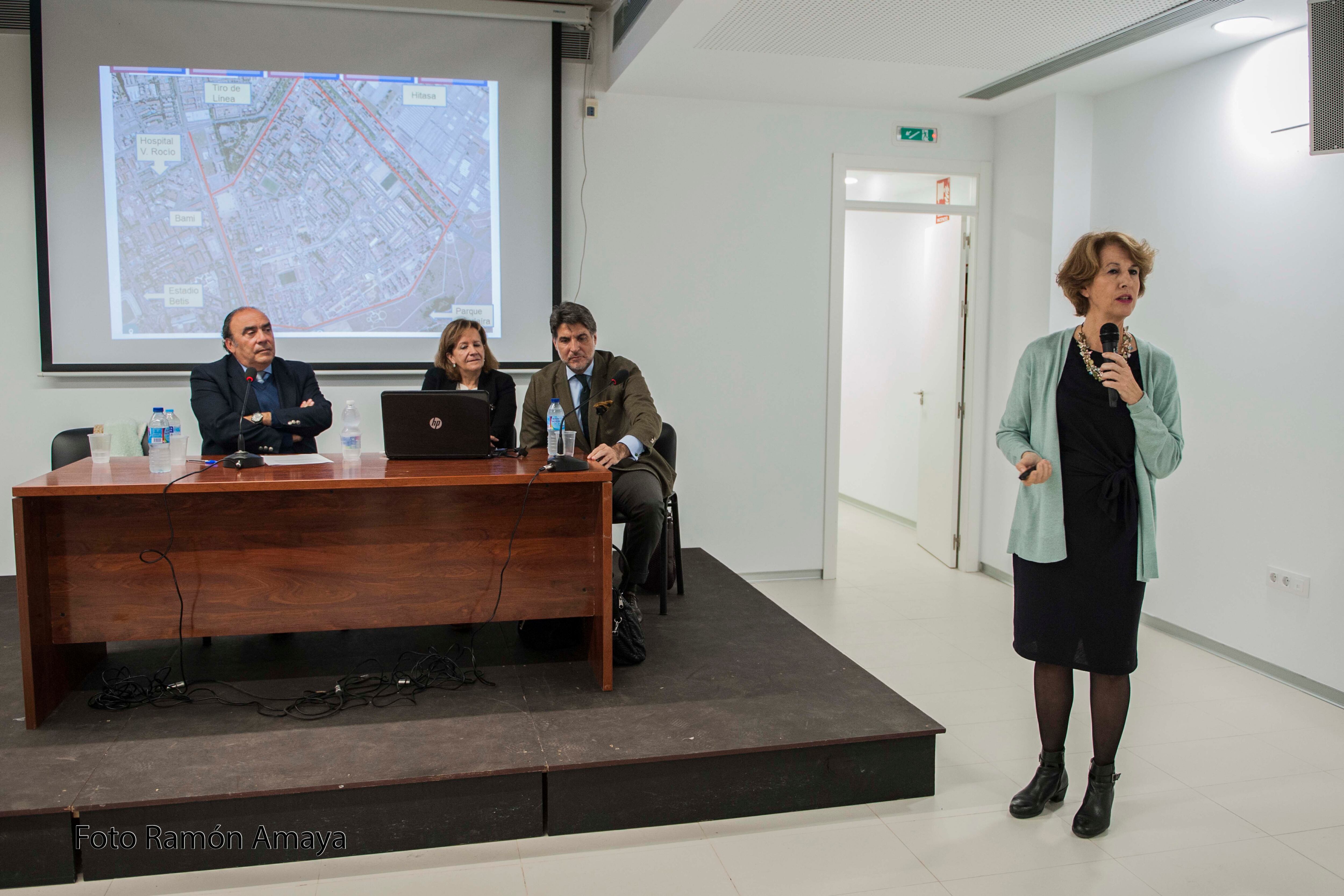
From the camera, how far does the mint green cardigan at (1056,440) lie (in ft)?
7.58

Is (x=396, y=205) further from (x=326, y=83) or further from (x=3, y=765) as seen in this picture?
(x=3, y=765)

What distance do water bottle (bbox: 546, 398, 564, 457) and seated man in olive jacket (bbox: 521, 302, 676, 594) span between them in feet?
0.10

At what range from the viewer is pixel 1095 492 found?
7.77 feet

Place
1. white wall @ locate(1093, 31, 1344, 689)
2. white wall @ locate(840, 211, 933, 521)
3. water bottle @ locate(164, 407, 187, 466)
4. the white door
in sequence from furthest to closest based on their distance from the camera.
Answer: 1. white wall @ locate(840, 211, 933, 521)
2. the white door
3. white wall @ locate(1093, 31, 1344, 689)
4. water bottle @ locate(164, 407, 187, 466)

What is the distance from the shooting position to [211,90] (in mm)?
4250

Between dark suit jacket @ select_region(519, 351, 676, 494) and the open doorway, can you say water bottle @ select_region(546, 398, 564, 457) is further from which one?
the open doorway

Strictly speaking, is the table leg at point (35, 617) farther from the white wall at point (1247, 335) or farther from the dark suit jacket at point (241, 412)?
the white wall at point (1247, 335)

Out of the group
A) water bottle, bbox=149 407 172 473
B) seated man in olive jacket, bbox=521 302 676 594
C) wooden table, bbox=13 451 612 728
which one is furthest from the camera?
seated man in olive jacket, bbox=521 302 676 594

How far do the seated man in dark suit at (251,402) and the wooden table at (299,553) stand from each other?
51 centimetres

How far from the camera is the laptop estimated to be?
121 inches

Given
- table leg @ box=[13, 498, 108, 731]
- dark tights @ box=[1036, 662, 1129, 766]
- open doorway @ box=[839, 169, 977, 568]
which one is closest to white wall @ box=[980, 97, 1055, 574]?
open doorway @ box=[839, 169, 977, 568]

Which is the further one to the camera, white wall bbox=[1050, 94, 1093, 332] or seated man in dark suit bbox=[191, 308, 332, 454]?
white wall bbox=[1050, 94, 1093, 332]

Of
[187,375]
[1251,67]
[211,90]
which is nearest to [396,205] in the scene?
[211,90]

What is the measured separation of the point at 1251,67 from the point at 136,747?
4.64 m
